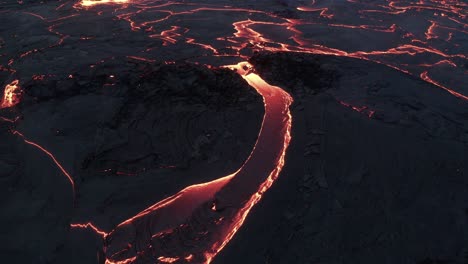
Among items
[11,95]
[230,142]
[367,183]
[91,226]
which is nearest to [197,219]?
[91,226]

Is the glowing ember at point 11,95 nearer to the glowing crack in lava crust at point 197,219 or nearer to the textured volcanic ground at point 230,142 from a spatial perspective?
the textured volcanic ground at point 230,142

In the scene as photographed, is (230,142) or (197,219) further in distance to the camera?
(230,142)

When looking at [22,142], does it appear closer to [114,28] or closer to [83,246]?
[83,246]

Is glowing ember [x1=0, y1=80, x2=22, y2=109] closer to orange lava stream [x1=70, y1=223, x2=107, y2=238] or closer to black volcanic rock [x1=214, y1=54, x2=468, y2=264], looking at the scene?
orange lava stream [x1=70, y1=223, x2=107, y2=238]

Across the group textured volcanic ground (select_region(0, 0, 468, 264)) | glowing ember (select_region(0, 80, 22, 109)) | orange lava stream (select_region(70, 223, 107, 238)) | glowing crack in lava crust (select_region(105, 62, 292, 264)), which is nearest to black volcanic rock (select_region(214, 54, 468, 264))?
textured volcanic ground (select_region(0, 0, 468, 264))

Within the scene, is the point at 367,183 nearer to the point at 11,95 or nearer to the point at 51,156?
the point at 51,156
